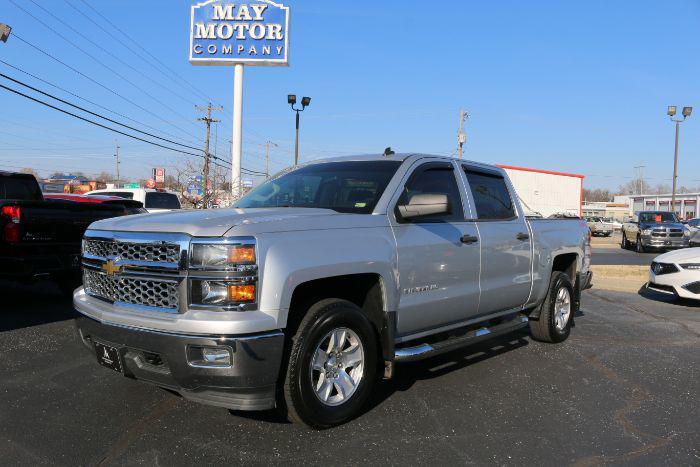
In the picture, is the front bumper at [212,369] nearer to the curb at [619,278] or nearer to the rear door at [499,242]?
the rear door at [499,242]

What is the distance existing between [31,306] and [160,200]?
10258 mm

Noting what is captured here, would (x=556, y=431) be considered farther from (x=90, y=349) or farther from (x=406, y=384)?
(x=90, y=349)

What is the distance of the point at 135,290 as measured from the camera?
3564 millimetres

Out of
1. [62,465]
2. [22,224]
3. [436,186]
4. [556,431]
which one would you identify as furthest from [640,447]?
[22,224]

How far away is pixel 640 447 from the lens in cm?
364

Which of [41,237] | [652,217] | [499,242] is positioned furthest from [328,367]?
[652,217]

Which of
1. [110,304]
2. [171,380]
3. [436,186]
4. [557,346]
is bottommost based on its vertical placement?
[557,346]

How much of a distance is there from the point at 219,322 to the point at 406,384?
7.09 ft

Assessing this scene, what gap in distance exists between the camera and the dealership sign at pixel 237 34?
26000mm

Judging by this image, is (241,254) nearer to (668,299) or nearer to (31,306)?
(31,306)

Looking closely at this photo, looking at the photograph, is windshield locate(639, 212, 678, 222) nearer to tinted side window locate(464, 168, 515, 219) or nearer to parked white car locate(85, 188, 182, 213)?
parked white car locate(85, 188, 182, 213)

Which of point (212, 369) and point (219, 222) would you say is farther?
point (219, 222)

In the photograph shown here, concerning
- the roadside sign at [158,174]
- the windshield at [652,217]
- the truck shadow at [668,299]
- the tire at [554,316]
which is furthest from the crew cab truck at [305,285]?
the roadside sign at [158,174]

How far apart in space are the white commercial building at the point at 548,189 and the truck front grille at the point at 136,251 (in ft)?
112
